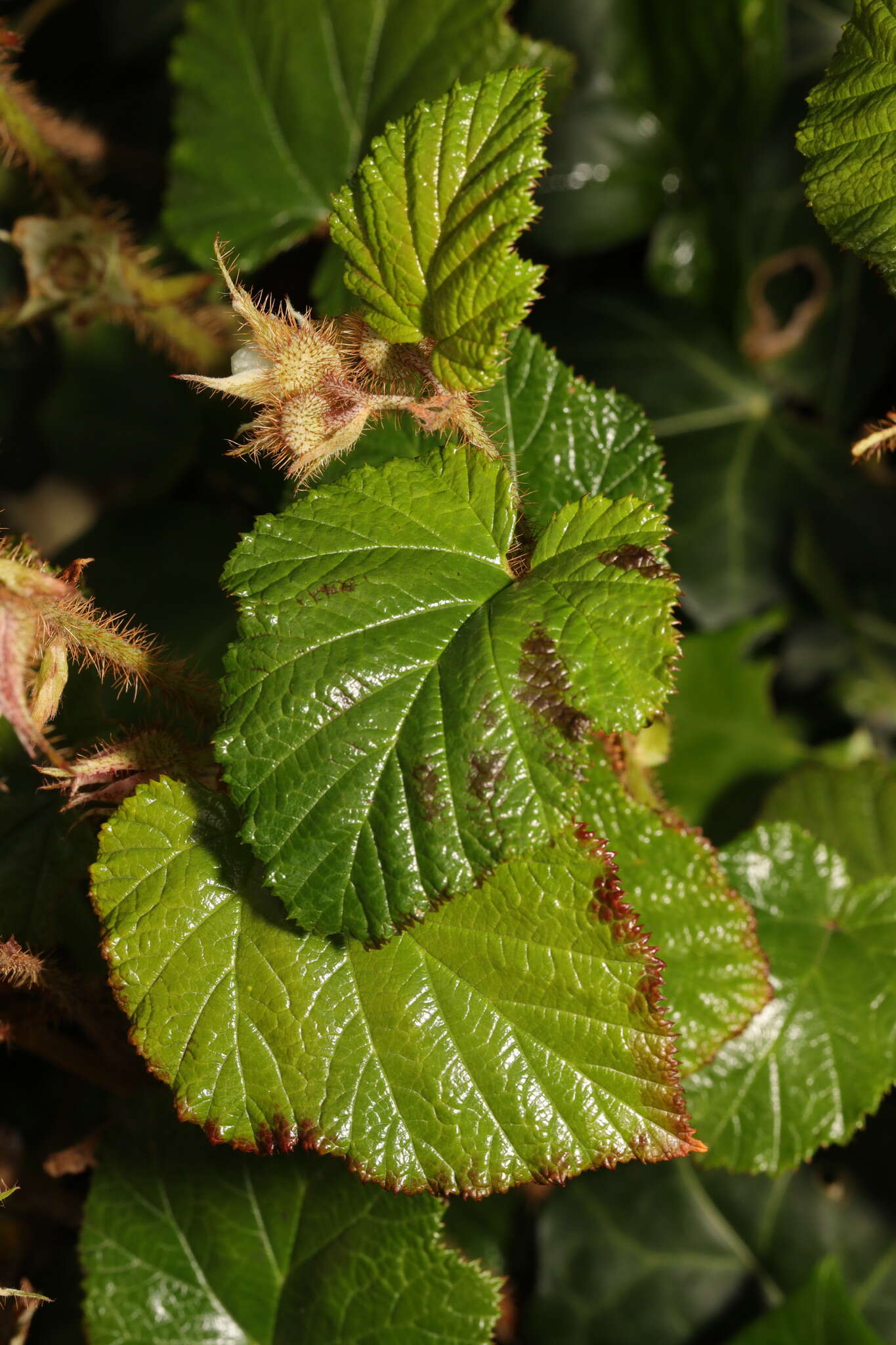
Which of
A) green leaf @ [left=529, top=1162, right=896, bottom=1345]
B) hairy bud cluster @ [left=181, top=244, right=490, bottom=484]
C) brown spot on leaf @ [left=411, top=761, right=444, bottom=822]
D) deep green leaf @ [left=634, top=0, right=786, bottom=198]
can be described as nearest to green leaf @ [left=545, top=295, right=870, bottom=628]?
deep green leaf @ [left=634, top=0, right=786, bottom=198]

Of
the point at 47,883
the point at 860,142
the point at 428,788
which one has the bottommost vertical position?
the point at 47,883

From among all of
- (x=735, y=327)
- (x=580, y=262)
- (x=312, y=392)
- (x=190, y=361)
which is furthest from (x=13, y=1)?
(x=312, y=392)

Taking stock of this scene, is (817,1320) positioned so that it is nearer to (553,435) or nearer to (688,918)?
(688,918)

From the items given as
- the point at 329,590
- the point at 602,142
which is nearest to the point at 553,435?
the point at 329,590

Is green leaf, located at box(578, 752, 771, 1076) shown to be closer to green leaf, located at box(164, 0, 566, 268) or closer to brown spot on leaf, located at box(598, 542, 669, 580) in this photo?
brown spot on leaf, located at box(598, 542, 669, 580)

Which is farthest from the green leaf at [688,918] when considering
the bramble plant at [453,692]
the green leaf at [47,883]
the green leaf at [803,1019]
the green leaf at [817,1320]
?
the green leaf at [817,1320]

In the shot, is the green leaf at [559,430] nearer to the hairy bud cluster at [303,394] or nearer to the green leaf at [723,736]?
the hairy bud cluster at [303,394]

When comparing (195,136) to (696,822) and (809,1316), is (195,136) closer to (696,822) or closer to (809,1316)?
(696,822)
